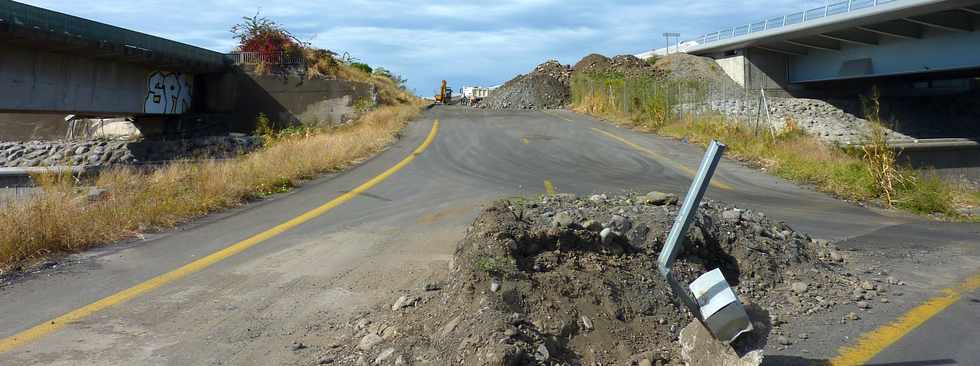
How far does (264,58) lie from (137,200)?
2668cm

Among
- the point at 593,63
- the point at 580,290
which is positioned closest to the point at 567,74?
the point at 593,63

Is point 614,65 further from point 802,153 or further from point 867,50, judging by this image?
point 802,153

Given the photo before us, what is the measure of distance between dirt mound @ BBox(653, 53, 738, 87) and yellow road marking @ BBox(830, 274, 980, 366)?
1581 inches

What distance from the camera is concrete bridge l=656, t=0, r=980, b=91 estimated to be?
28250mm

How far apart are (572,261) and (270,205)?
654 cm

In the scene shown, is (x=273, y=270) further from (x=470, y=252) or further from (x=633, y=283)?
(x=633, y=283)

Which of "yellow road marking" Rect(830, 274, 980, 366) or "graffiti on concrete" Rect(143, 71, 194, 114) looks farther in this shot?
"graffiti on concrete" Rect(143, 71, 194, 114)

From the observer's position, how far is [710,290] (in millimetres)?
3979

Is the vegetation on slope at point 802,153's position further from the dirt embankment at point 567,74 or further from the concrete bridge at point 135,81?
the dirt embankment at point 567,74

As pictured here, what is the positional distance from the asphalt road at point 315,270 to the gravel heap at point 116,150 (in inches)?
651

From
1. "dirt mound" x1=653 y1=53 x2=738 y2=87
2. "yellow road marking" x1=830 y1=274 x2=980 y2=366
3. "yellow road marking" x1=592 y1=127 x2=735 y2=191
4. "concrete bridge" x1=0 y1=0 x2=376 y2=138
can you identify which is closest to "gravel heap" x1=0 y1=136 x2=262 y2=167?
"concrete bridge" x1=0 y1=0 x2=376 y2=138

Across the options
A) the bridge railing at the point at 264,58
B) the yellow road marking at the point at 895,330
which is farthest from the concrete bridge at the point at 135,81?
the yellow road marking at the point at 895,330

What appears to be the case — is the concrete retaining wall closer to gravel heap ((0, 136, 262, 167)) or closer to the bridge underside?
gravel heap ((0, 136, 262, 167))

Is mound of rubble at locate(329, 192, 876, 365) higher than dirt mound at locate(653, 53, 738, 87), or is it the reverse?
dirt mound at locate(653, 53, 738, 87)
